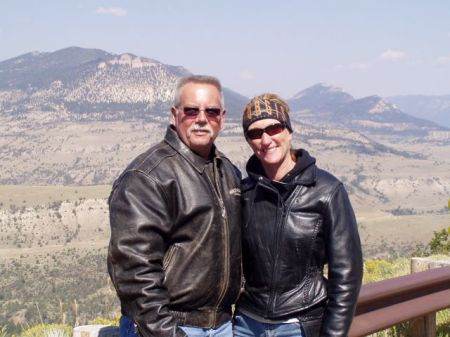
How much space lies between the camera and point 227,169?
264cm

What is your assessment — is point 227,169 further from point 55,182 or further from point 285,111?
point 55,182

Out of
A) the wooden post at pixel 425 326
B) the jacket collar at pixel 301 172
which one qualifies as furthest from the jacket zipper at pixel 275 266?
the wooden post at pixel 425 326

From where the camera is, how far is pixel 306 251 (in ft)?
8.45

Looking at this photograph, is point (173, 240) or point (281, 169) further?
point (281, 169)

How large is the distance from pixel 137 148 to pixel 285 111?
17727cm

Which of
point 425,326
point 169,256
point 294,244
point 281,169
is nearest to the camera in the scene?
point 169,256

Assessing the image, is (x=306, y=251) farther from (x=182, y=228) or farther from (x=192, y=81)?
(x=192, y=81)

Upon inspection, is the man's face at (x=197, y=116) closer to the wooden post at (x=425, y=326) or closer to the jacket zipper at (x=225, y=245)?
the jacket zipper at (x=225, y=245)

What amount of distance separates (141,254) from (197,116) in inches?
24.3

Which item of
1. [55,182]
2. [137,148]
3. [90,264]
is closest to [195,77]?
[90,264]

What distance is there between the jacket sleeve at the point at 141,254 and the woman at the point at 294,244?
471mm

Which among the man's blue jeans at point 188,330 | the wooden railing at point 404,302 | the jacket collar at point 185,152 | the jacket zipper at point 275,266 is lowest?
the wooden railing at point 404,302

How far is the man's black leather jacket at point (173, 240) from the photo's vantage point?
2.23m

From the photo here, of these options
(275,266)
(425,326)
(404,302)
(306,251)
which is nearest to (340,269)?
(306,251)
